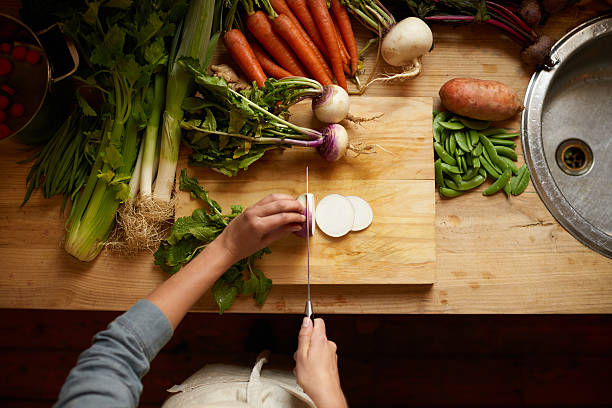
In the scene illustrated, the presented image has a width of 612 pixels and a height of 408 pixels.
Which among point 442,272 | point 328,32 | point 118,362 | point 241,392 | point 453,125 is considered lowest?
point 241,392

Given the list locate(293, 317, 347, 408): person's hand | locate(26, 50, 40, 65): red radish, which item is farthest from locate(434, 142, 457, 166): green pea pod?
locate(26, 50, 40, 65): red radish

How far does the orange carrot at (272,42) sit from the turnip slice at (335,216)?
1.79 feet

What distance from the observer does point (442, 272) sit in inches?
55.2

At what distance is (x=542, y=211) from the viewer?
1.44 meters

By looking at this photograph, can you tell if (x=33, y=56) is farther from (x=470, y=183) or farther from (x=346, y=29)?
(x=470, y=183)

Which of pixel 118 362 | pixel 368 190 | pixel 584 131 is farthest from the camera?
pixel 584 131

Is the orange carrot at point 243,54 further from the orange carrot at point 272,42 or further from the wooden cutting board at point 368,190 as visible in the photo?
the wooden cutting board at point 368,190

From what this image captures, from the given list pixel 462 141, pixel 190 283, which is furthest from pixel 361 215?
pixel 190 283

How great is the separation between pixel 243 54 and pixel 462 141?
2.88 feet

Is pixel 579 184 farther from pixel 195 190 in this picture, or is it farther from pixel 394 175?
pixel 195 190

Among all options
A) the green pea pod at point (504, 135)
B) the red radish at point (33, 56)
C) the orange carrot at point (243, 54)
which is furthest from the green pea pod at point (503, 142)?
the red radish at point (33, 56)

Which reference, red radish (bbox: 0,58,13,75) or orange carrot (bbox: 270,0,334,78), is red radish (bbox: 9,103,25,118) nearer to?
red radish (bbox: 0,58,13,75)

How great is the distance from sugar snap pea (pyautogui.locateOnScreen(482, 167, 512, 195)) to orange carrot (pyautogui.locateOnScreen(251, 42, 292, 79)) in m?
0.88

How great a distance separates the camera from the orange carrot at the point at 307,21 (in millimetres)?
1449
